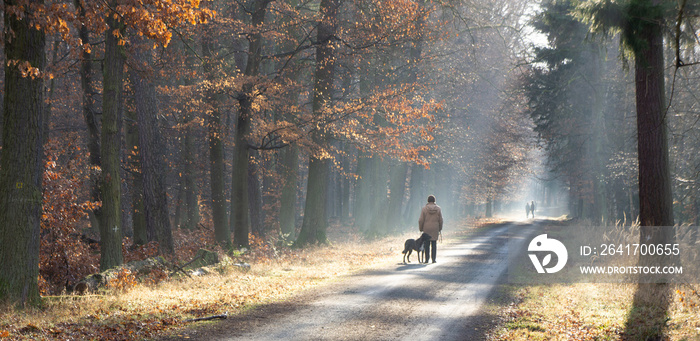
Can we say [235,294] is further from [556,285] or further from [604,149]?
[604,149]

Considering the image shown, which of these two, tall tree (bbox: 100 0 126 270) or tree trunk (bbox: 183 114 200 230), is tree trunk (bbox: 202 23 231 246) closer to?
tree trunk (bbox: 183 114 200 230)

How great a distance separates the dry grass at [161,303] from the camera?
7391 millimetres

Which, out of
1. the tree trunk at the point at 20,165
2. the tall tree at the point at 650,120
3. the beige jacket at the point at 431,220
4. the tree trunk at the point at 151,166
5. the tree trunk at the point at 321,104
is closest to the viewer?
the tree trunk at the point at 20,165

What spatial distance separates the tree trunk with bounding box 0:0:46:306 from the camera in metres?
8.40

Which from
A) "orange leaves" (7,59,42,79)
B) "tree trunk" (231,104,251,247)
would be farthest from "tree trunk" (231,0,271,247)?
"orange leaves" (7,59,42,79)

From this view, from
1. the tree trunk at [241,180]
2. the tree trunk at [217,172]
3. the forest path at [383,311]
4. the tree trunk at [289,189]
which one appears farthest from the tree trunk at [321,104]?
the forest path at [383,311]

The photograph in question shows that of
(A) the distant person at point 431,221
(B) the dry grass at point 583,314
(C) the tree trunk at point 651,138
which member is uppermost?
(C) the tree trunk at point 651,138

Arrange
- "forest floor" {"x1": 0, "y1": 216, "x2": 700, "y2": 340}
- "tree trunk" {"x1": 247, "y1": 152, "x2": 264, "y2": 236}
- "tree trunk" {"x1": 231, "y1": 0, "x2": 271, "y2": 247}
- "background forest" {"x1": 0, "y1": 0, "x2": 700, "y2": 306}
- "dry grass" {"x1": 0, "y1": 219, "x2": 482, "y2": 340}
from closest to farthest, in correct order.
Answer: "dry grass" {"x1": 0, "y1": 219, "x2": 482, "y2": 340} → "forest floor" {"x1": 0, "y1": 216, "x2": 700, "y2": 340} → "background forest" {"x1": 0, "y1": 0, "x2": 700, "y2": 306} → "tree trunk" {"x1": 231, "y1": 0, "x2": 271, "y2": 247} → "tree trunk" {"x1": 247, "y1": 152, "x2": 264, "y2": 236}

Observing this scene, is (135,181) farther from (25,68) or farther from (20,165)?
(25,68)

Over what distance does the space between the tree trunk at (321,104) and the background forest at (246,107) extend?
0.07 m

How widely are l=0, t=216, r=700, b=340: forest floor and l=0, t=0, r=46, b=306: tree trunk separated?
22.8 inches

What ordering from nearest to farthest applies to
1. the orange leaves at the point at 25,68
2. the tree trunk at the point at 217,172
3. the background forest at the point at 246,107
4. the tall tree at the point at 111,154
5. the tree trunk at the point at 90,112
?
1. the orange leaves at the point at 25,68
2. the background forest at the point at 246,107
3. the tall tree at the point at 111,154
4. the tree trunk at the point at 90,112
5. the tree trunk at the point at 217,172

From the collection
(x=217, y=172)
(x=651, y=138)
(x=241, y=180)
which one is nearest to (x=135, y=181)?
(x=217, y=172)

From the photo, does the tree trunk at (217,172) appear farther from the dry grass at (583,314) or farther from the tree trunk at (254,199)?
the dry grass at (583,314)
